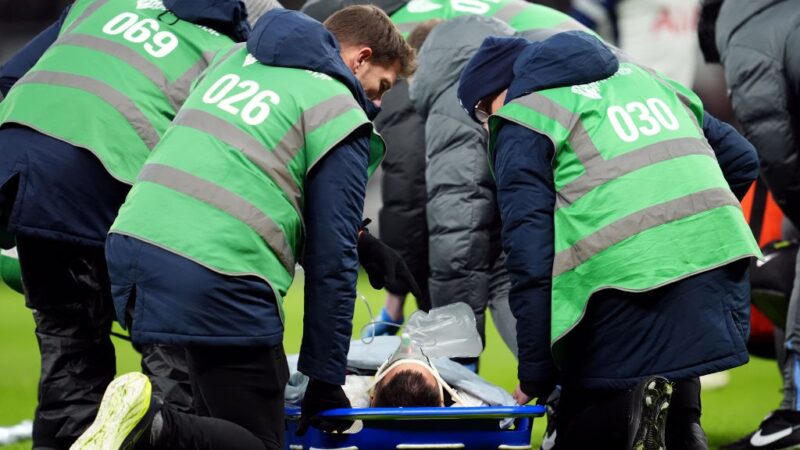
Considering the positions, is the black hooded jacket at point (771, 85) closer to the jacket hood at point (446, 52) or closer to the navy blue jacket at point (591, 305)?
the jacket hood at point (446, 52)

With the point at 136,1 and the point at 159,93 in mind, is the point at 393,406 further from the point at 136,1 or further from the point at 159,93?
the point at 136,1

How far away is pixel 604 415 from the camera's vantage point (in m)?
4.32

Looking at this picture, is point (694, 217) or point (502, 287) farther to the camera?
point (502, 287)

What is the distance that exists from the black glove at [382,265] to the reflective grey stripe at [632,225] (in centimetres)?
58

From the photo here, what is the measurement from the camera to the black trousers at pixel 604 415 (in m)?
4.29

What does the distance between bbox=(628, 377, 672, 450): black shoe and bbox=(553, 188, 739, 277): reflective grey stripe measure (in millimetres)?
441

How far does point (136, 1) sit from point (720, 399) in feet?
13.7

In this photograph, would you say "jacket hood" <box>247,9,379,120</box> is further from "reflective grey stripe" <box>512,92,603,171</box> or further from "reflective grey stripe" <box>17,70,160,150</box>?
"reflective grey stripe" <box>17,70,160,150</box>

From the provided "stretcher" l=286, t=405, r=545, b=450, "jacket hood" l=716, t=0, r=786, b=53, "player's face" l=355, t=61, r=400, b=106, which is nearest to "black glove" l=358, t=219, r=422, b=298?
"player's face" l=355, t=61, r=400, b=106

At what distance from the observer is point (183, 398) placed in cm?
509

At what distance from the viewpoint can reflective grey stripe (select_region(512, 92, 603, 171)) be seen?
14.2ft

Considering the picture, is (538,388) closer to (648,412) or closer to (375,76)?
(648,412)

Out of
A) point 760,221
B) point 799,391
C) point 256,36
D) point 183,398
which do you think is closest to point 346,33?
point 256,36

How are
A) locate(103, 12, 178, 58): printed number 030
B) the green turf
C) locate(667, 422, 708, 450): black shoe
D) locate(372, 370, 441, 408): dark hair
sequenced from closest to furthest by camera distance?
locate(667, 422, 708, 450): black shoe
locate(372, 370, 441, 408): dark hair
locate(103, 12, 178, 58): printed number 030
the green turf
